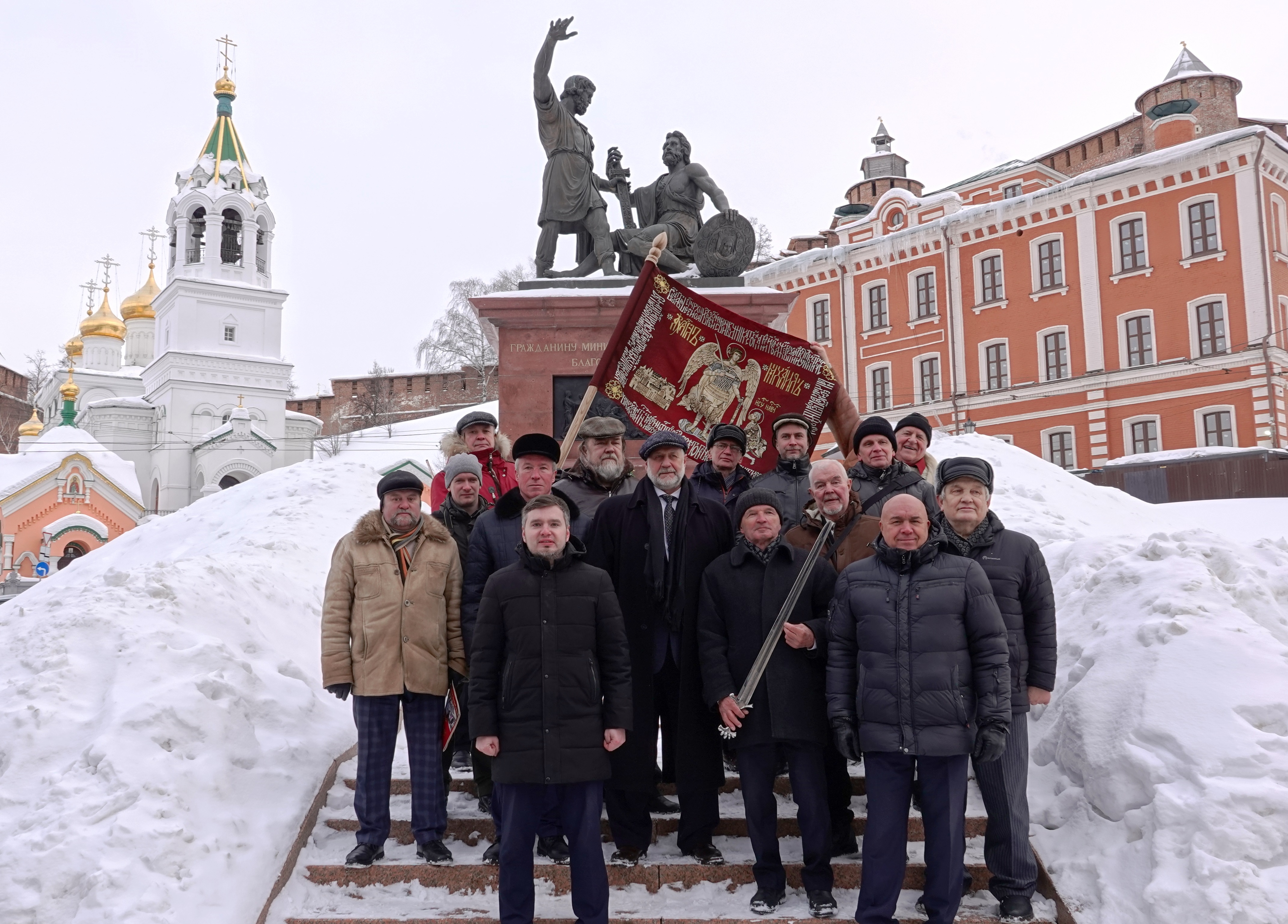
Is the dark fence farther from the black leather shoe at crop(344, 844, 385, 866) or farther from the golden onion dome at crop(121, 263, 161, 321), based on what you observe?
the golden onion dome at crop(121, 263, 161, 321)

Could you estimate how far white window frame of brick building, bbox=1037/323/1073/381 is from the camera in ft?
100.0

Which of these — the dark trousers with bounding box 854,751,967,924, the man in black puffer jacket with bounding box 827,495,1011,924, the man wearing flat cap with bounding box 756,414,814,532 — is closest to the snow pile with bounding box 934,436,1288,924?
the dark trousers with bounding box 854,751,967,924

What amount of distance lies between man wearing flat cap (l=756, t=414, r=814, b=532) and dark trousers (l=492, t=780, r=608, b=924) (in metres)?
1.83

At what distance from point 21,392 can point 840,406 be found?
81.9 meters

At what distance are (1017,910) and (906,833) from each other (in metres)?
0.63

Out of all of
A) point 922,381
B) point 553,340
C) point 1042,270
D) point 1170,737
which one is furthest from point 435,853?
point 922,381

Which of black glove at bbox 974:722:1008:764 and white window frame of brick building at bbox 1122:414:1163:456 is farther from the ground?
white window frame of brick building at bbox 1122:414:1163:456

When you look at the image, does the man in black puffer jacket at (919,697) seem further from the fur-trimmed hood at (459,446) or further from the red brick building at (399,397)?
the red brick building at (399,397)

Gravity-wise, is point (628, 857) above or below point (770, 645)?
below

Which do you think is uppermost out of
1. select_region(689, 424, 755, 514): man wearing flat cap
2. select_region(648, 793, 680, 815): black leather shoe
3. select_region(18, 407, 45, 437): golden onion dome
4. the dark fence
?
select_region(18, 407, 45, 437): golden onion dome

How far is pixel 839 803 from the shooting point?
4.72 meters

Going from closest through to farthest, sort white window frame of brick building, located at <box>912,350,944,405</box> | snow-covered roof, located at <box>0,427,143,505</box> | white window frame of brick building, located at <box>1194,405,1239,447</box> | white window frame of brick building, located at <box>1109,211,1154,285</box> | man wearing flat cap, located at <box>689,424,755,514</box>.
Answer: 1. man wearing flat cap, located at <box>689,424,755,514</box>
2. white window frame of brick building, located at <box>1194,405,1239,447</box>
3. white window frame of brick building, located at <box>1109,211,1154,285</box>
4. white window frame of brick building, located at <box>912,350,944,405</box>
5. snow-covered roof, located at <box>0,427,143,505</box>

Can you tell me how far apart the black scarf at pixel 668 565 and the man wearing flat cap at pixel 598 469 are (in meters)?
0.48

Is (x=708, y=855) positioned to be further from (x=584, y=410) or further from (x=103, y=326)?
(x=103, y=326)
